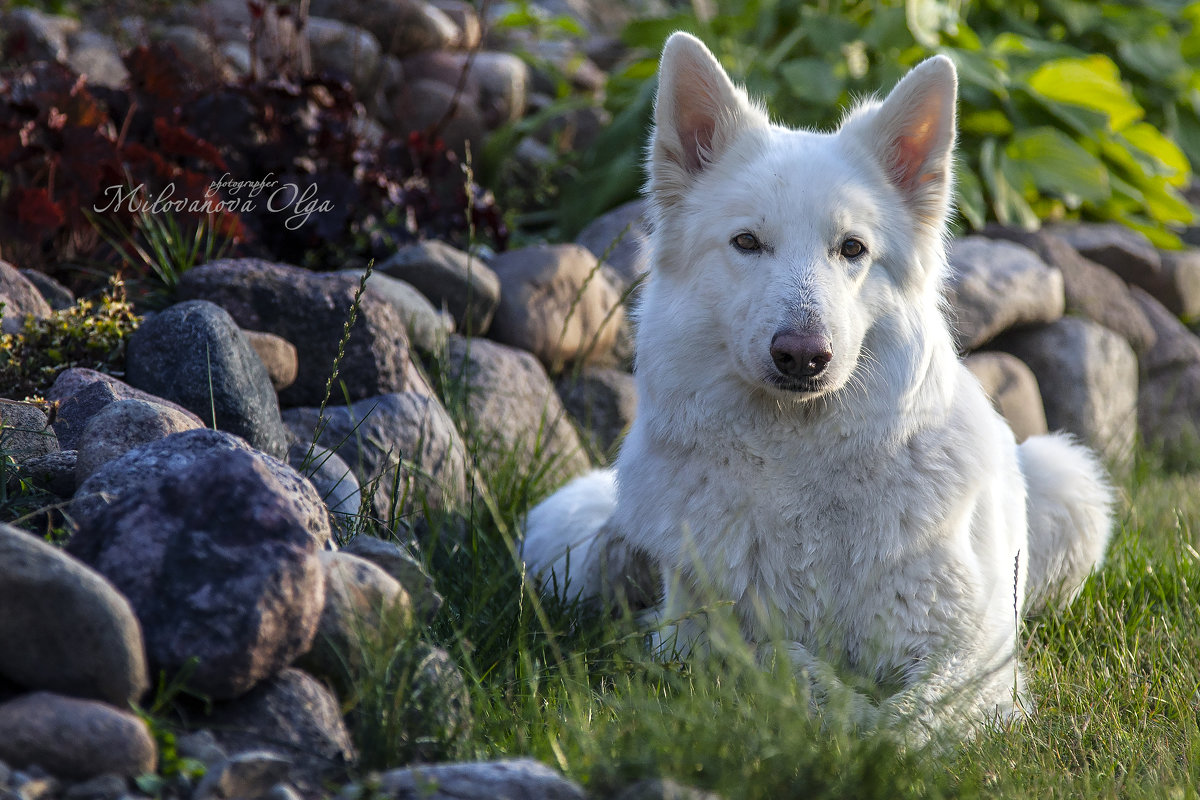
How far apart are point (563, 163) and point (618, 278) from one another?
1.83 m

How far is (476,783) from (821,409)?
1.51 meters

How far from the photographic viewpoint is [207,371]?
3.12 meters

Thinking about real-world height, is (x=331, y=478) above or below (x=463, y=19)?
below

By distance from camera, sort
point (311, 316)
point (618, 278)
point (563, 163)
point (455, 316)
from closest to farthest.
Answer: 1. point (311, 316)
2. point (455, 316)
3. point (618, 278)
4. point (563, 163)

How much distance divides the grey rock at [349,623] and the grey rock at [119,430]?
2.41ft

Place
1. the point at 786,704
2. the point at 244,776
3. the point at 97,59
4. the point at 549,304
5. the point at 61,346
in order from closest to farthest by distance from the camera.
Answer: the point at 244,776
the point at 786,704
the point at 61,346
the point at 549,304
the point at 97,59

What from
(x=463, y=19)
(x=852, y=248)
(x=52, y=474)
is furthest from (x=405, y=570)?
(x=463, y=19)

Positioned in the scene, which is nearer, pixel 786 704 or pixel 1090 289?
pixel 786 704

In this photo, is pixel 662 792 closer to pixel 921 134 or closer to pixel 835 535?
pixel 835 535

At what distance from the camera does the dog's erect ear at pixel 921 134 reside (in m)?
2.92

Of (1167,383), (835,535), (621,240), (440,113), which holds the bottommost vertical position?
(1167,383)

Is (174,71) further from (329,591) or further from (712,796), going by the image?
(712,796)

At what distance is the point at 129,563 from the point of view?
196cm

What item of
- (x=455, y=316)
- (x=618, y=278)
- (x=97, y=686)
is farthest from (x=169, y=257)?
(x=97, y=686)
